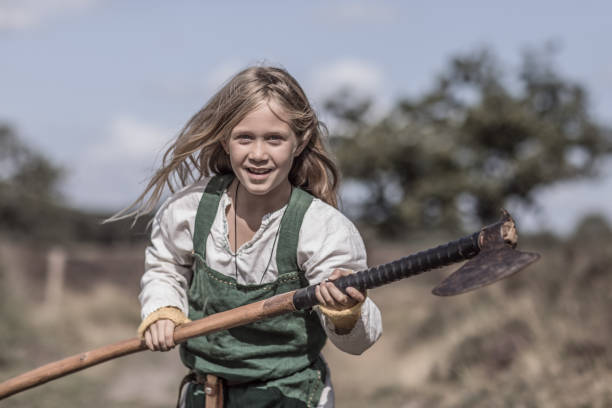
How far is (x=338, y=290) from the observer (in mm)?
2236

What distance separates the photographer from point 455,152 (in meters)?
16.2

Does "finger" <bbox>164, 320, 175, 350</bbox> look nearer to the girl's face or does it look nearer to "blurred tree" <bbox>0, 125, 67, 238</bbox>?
the girl's face

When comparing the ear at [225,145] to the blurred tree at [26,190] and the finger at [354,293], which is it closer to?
the finger at [354,293]

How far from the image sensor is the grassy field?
5.90 metres

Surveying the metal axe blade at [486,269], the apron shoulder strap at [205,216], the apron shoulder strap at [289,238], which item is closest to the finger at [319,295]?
the apron shoulder strap at [289,238]

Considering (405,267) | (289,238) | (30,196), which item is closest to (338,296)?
(405,267)

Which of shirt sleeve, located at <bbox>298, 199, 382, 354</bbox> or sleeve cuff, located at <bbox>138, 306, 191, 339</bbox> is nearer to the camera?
shirt sleeve, located at <bbox>298, 199, 382, 354</bbox>

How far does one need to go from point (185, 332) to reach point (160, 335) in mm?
99

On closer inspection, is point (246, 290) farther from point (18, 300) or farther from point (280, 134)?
point (18, 300)

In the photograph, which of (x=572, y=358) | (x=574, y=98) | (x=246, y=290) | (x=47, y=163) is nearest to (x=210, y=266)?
(x=246, y=290)

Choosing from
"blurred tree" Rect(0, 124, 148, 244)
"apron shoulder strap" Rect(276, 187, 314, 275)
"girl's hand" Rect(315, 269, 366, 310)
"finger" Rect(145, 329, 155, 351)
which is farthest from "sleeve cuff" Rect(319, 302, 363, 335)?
"blurred tree" Rect(0, 124, 148, 244)

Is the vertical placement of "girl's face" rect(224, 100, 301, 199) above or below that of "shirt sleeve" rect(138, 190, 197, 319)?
above

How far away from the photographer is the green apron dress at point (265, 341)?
8.37 feet

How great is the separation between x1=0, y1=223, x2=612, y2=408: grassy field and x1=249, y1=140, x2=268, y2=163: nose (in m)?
3.35
